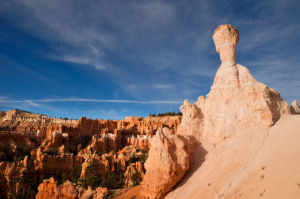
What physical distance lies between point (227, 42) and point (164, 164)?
25.8ft

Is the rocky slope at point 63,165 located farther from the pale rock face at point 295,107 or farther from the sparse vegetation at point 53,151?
the pale rock face at point 295,107

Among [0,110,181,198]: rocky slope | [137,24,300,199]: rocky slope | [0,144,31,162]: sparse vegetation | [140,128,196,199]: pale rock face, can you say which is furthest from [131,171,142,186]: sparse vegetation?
[0,144,31,162]: sparse vegetation

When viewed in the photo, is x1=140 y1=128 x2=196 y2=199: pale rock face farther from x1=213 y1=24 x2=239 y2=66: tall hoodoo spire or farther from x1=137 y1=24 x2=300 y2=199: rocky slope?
x1=213 y1=24 x2=239 y2=66: tall hoodoo spire

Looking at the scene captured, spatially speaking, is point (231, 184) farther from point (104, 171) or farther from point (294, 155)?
point (104, 171)

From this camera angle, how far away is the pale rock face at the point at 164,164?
10.7 m

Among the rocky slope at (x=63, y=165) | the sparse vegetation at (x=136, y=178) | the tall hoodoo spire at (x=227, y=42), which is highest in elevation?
the tall hoodoo spire at (x=227, y=42)

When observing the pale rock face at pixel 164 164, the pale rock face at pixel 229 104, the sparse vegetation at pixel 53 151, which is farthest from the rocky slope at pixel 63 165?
the pale rock face at pixel 229 104

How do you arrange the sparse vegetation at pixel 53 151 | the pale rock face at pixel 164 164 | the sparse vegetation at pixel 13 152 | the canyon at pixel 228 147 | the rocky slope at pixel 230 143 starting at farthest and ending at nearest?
the sparse vegetation at pixel 53 151
the sparse vegetation at pixel 13 152
the pale rock face at pixel 164 164
the rocky slope at pixel 230 143
the canyon at pixel 228 147

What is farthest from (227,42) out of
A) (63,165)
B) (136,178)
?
(63,165)

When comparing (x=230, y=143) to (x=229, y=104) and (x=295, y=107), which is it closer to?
(x=229, y=104)

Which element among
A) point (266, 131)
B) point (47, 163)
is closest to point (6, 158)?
point (47, 163)

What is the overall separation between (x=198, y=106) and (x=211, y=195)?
5678 mm

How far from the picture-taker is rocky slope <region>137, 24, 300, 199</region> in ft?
27.1

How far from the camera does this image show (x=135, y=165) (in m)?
35.9
